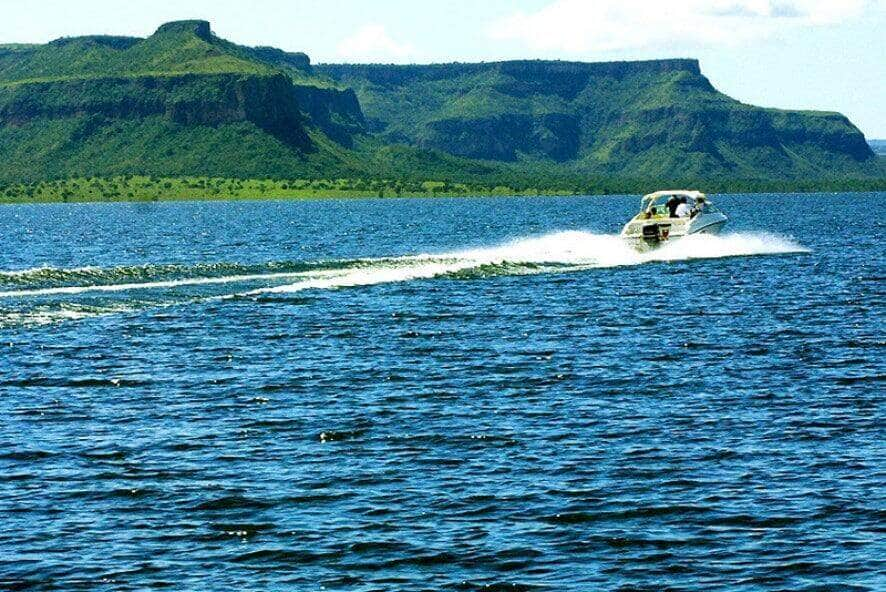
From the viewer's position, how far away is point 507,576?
2441 centimetres

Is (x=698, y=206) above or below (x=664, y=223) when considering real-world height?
above

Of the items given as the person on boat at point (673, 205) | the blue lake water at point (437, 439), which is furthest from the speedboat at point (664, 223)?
the blue lake water at point (437, 439)

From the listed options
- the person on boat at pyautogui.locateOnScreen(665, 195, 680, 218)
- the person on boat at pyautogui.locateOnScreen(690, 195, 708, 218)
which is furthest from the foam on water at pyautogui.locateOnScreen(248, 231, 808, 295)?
the person on boat at pyautogui.locateOnScreen(665, 195, 680, 218)

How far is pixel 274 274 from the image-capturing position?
281 ft

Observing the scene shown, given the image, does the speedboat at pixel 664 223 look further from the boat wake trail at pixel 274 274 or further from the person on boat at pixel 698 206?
the boat wake trail at pixel 274 274

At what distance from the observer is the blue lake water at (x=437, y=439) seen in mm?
25484

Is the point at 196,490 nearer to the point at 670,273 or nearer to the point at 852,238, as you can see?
the point at 670,273

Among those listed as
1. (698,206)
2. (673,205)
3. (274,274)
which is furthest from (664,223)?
(274,274)

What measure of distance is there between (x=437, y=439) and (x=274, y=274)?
5123 cm

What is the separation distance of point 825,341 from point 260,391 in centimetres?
2353

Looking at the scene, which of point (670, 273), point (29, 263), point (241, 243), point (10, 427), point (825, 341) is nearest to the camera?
point (10, 427)

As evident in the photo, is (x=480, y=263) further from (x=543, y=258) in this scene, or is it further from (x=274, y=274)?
(x=274, y=274)

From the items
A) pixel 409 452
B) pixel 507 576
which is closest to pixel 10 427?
pixel 409 452

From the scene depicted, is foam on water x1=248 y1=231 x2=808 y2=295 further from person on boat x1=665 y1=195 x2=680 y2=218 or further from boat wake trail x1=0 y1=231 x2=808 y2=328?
person on boat x1=665 y1=195 x2=680 y2=218
